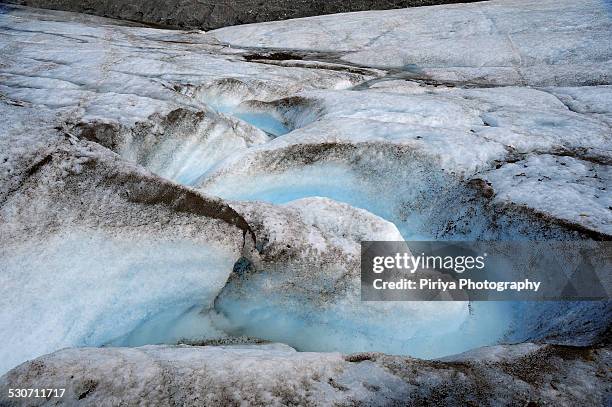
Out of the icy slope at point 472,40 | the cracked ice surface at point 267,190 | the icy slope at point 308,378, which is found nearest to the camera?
the icy slope at point 308,378

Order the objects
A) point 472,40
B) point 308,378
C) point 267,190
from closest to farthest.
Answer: point 308,378, point 267,190, point 472,40

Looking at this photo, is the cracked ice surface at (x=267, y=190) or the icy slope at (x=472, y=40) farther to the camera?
the icy slope at (x=472, y=40)

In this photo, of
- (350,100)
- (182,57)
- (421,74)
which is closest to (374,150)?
(350,100)

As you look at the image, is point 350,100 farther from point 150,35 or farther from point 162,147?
point 150,35

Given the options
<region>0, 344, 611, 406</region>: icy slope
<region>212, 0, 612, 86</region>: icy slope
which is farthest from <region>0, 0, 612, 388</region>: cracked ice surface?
<region>0, 344, 611, 406</region>: icy slope

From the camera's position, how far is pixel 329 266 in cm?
399

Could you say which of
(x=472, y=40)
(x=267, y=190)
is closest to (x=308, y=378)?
(x=267, y=190)

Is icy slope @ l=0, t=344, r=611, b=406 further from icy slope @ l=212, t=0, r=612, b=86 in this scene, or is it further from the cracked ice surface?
icy slope @ l=212, t=0, r=612, b=86

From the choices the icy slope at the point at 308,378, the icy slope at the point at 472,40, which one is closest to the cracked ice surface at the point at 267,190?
the icy slope at the point at 472,40

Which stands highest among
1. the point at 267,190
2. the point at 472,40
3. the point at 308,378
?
the point at 472,40

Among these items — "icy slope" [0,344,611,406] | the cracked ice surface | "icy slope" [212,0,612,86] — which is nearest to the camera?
"icy slope" [0,344,611,406]

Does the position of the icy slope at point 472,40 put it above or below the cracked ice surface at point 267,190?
above

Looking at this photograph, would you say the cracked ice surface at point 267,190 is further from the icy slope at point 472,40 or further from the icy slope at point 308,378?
the icy slope at point 308,378

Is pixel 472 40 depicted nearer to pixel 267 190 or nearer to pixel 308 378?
pixel 267 190
